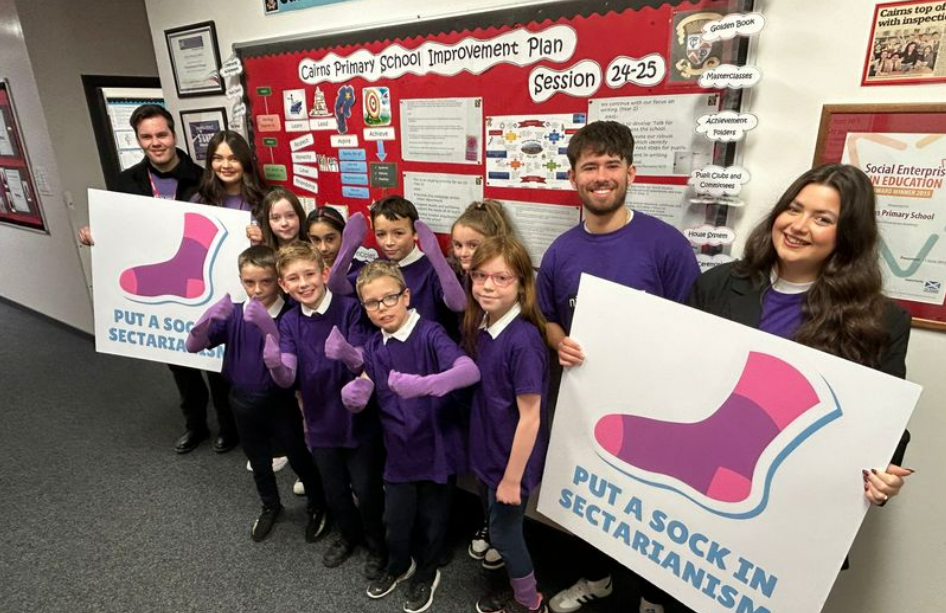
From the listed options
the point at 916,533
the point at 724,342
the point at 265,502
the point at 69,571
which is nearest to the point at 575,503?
the point at 724,342

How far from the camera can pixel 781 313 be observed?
1.15 metres

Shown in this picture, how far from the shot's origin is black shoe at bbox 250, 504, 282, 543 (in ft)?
7.04

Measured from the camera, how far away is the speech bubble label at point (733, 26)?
1.21m

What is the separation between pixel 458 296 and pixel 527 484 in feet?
2.11

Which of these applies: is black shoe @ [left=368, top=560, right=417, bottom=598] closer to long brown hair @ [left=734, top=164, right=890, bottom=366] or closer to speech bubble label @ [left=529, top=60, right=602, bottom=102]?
long brown hair @ [left=734, top=164, right=890, bottom=366]

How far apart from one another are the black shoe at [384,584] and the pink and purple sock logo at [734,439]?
1.06 metres

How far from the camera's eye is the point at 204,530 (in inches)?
87.0

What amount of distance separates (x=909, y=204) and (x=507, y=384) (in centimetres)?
108

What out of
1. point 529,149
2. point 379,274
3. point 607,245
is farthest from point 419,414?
point 529,149

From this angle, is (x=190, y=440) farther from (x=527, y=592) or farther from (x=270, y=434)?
(x=527, y=592)

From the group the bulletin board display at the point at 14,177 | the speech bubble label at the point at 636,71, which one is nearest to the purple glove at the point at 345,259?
the speech bubble label at the point at 636,71

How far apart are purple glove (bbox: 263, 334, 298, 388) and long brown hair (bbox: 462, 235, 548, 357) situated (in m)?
0.62

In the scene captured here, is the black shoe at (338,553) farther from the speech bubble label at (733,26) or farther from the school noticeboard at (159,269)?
the speech bubble label at (733,26)

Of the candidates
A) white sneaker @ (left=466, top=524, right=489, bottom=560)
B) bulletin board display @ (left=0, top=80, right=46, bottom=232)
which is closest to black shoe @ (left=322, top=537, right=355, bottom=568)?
white sneaker @ (left=466, top=524, right=489, bottom=560)
